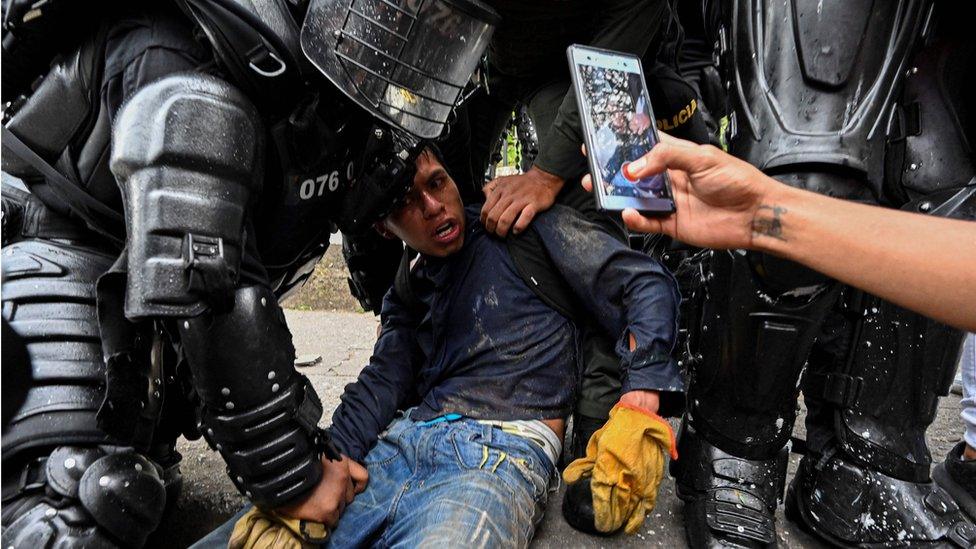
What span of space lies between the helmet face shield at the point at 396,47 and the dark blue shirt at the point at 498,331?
47 cm

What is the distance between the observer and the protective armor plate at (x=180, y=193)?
3.07 ft

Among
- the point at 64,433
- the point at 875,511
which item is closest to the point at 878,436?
the point at 875,511

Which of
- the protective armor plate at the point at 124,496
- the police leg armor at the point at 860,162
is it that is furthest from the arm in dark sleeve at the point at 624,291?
the protective armor plate at the point at 124,496

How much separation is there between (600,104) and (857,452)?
82 centimetres

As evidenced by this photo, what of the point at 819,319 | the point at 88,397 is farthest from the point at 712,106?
the point at 88,397

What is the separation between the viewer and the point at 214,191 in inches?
38.7

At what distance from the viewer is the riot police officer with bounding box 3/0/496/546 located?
3.19 ft

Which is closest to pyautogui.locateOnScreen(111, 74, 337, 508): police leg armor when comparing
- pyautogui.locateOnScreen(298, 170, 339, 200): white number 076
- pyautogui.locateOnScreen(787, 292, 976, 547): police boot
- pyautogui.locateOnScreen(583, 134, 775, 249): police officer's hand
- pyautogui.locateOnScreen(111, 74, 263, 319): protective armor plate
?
pyautogui.locateOnScreen(111, 74, 263, 319): protective armor plate

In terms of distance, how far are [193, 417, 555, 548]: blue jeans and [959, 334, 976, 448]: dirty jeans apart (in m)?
0.85

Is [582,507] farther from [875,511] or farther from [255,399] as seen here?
[255,399]

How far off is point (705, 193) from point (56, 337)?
1.11 metres

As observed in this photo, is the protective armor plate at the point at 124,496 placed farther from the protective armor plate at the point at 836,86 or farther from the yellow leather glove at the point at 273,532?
the protective armor plate at the point at 836,86

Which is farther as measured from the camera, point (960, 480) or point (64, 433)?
point (960, 480)

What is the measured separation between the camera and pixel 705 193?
2.99ft
